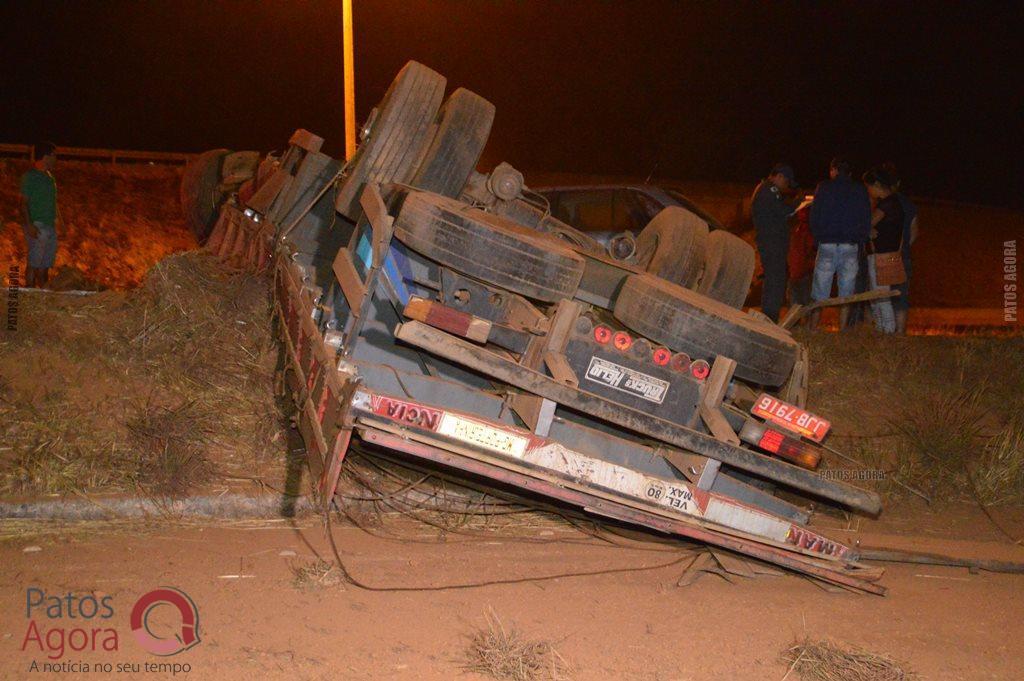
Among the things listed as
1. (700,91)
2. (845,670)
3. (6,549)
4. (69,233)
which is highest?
(700,91)

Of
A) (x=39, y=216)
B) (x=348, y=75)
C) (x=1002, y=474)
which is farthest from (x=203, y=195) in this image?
(x=1002, y=474)

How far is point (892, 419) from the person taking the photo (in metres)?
7.86

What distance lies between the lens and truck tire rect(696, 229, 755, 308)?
6.72 m

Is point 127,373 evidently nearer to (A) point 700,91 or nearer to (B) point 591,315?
(B) point 591,315

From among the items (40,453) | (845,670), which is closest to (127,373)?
(40,453)

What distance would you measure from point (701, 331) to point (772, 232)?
17.2ft

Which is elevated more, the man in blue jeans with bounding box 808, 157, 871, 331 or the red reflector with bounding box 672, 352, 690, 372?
the man in blue jeans with bounding box 808, 157, 871, 331

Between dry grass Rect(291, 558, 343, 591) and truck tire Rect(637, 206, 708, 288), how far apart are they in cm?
282

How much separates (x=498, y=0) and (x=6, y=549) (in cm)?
3452

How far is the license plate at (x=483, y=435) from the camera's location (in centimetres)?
443

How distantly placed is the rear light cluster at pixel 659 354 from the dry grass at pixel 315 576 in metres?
1.63

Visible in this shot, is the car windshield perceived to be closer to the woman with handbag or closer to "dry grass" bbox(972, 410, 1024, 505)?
the woman with handbag

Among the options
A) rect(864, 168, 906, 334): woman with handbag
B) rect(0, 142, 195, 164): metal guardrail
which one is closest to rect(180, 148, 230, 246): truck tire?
rect(864, 168, 906, 334): woman with handbag

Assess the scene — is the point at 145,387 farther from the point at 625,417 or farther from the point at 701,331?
the point at 701,331
